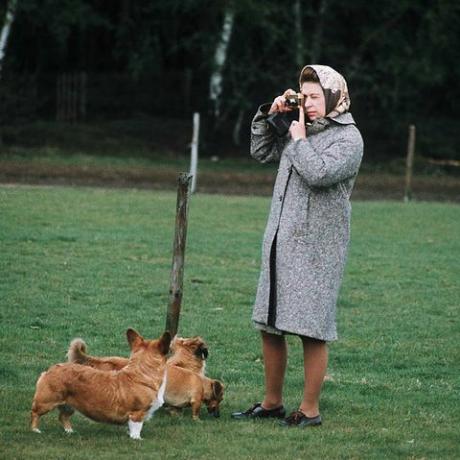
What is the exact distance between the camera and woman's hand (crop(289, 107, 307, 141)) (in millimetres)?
7172

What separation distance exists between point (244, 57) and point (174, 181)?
33.1ft

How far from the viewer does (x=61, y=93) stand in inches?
1569

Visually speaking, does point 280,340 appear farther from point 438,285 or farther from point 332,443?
point 438,285

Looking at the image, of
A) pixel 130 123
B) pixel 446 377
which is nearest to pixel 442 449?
pixel 446 377

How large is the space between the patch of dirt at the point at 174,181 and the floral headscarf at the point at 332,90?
64.6 feet

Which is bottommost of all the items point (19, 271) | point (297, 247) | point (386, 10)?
point (19, 271)

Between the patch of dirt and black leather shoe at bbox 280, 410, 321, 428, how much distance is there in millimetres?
19525

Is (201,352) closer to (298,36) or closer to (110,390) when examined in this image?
(110,390)

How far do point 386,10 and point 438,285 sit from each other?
24682 mm

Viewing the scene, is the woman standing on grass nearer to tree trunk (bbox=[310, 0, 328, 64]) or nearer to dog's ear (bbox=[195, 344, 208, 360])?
dog's ear (bbox=[195, 344, 208, 360])

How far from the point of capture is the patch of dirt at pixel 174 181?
1107 inches

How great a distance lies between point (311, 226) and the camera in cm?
722

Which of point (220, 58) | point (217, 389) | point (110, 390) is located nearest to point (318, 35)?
point (220, 58)

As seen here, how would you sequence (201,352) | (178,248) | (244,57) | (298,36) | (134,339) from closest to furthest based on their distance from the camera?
(134,339)
(201,352)
(178,248)
(298,36)
(244,57)
